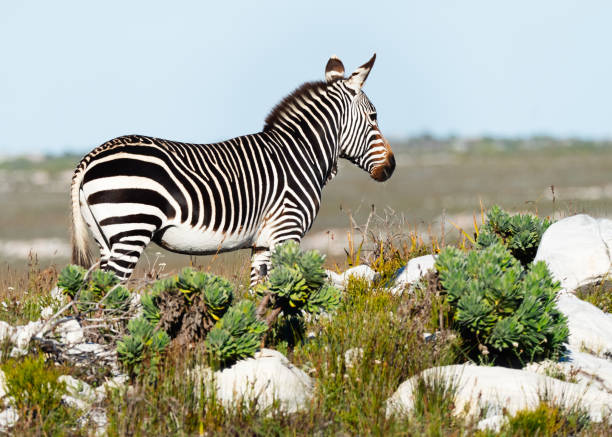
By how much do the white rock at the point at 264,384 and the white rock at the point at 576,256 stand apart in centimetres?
411

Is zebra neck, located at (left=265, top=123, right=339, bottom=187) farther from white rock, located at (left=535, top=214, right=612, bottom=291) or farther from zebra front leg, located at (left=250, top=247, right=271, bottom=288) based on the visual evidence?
white rock, located at (left=535, top=214, right=612, bottom=291)

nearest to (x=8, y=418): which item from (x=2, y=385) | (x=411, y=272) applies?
(x=2, y=385)

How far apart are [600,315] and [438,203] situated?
43.9 m

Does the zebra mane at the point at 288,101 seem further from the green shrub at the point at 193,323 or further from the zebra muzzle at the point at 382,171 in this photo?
the green shrub at the point at 193,323

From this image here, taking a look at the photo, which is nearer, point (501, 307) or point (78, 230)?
point (501, 307)

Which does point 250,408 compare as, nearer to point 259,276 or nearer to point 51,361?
A: point 51,361

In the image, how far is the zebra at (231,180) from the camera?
25.2 feet

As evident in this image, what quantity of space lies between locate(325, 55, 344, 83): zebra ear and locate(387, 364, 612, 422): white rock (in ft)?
17.5

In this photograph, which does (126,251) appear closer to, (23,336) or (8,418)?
(23,336)

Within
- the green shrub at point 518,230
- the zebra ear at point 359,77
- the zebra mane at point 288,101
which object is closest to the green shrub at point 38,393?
the zebra mane at point 288,101

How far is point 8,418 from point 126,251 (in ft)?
8.09

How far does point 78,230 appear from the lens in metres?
8.02

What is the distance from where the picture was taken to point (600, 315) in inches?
306

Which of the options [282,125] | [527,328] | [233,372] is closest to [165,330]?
[233,372]
